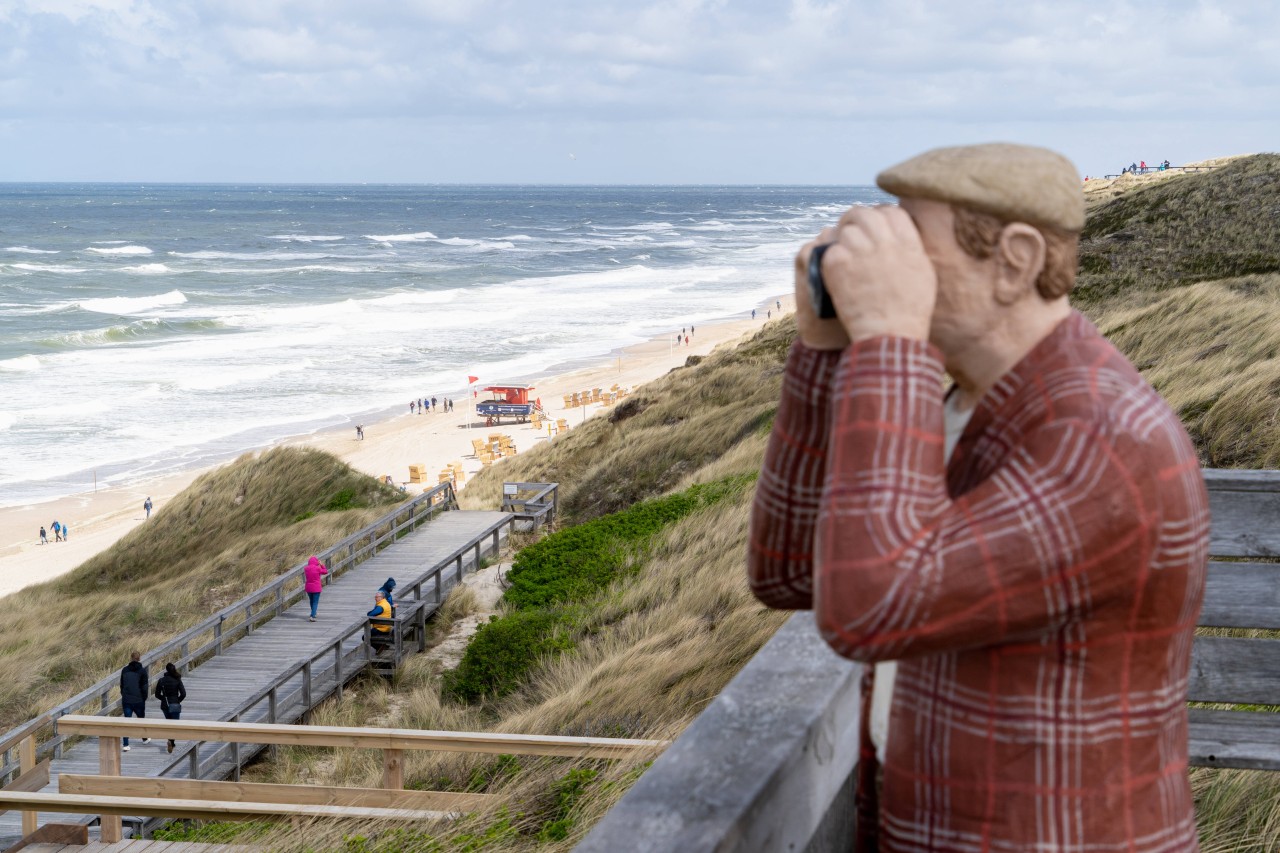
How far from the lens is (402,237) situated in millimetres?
114938

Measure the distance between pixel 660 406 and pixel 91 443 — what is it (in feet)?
60.3

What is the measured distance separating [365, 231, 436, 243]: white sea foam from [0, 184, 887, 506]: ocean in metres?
0.28

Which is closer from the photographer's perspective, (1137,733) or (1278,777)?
(1137,733)

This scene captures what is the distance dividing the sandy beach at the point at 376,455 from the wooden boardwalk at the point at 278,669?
10512mm

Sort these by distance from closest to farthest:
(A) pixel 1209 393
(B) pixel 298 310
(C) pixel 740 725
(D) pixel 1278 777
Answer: (C) pixel 740 725 < (D) pixel 1278 777 < (A) pixel 1209 393 < (B) pixel 298 310

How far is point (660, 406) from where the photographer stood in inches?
926

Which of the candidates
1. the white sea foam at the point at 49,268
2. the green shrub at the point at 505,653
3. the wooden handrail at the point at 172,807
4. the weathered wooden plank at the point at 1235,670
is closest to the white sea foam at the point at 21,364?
the white sea foam at the point at 49,268

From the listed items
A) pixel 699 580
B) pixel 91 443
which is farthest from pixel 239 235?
pixel 699 580

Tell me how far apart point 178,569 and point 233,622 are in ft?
15.3

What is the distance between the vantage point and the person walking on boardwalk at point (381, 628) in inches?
480

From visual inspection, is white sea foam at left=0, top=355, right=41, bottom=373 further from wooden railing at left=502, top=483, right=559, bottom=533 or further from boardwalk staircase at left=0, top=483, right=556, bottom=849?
wooden railing at left=502, top=483, right=559, bottom=533

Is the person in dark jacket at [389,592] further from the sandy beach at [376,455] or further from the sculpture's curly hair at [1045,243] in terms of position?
the sandy beach at [376,455]

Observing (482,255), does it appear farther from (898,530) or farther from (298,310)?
(898,530)

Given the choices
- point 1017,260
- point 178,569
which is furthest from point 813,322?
point 178,569
